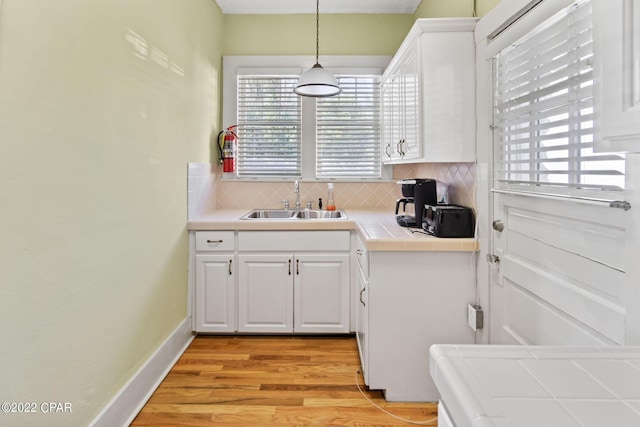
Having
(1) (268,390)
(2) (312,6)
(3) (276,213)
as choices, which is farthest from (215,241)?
(2) (312,6)

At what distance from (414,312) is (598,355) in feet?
4.01

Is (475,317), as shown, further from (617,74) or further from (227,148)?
(227,148)

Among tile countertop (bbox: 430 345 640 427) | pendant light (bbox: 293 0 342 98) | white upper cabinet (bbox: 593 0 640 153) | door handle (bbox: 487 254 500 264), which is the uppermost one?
pendant light (bbox: 293 0 342 98)

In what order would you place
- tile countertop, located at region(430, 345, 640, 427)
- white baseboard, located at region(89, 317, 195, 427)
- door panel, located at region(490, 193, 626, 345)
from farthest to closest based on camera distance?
white baseboard, located at region(89, 317, 195, 427), door panel, located at region(490, 193, 626, 345), tile countertop, located at region(430, 345, 640, 427)

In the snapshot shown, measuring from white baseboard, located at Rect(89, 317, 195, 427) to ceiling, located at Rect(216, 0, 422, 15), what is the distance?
2.65 metres

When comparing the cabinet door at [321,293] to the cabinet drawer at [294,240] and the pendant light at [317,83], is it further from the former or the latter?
the pendant light at [317,83]

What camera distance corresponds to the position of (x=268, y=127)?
3.44 meters

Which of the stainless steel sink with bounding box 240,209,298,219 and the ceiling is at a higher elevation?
the ceiling

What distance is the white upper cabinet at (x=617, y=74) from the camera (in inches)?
25.8

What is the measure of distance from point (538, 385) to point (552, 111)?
103cm

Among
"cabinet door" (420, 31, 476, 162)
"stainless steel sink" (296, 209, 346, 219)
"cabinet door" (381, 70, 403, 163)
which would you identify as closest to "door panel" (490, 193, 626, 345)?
"cabinet door" (420, 31, 476, 162)

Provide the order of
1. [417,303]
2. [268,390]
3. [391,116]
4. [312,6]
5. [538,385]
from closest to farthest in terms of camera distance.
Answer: [538,385] → [417,303] → [268,390] → [391,116] → [312,6]

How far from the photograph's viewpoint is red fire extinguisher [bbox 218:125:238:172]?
3287 mm

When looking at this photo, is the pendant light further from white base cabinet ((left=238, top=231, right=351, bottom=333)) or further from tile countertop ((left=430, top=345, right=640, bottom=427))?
tile countertop ((left=430, top=345, right=640, bottom=427))
